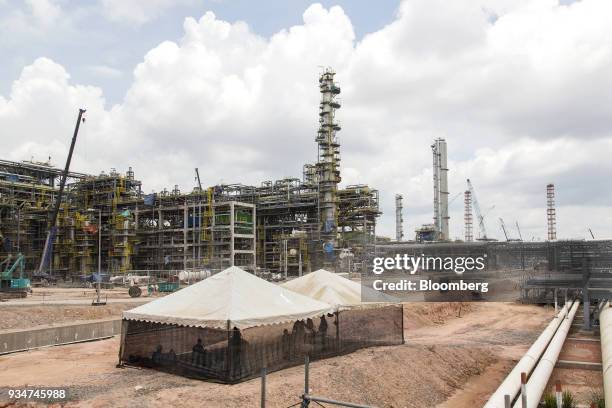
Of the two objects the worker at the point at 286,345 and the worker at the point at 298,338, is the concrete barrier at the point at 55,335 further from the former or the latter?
the worker at the point at 298,338

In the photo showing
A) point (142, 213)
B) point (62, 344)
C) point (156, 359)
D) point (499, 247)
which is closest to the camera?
point (156, 359)

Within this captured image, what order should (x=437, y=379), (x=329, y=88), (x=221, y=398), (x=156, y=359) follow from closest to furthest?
(x=221, y=398), (x=156, y=359), (x=437, y=379), (x=329, y=88)

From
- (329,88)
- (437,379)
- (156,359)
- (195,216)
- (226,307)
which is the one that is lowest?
(437,379)

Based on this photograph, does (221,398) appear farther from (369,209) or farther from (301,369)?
(369,209)

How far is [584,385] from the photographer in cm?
1988

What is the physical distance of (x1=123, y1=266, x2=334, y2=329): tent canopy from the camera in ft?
55.4

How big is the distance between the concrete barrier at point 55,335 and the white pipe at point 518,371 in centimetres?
2058

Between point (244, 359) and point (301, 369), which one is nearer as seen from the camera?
point (244, 359)

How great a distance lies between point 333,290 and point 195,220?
61707 millimetres

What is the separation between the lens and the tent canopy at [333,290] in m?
23.4

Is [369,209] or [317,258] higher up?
[369,209]

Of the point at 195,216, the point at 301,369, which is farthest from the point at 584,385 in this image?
the point at 195,216

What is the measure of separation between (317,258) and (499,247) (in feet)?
91.5

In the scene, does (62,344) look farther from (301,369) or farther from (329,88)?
(329,88)
